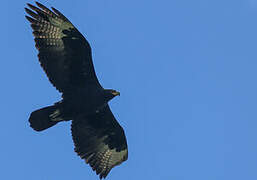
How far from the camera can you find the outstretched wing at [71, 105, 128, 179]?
699 inches

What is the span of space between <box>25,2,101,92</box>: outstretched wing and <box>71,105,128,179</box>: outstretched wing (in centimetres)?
153

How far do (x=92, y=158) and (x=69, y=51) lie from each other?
3787 mm

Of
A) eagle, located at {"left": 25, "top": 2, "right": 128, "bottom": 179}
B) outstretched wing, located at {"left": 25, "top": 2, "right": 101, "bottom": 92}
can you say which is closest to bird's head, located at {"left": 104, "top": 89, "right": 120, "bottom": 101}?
eagle, located at {"left": 25, "top": 2, "right": 128, "bottom": 179}

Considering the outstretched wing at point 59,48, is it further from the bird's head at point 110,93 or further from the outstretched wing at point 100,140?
the outstretched wing at point 100,140

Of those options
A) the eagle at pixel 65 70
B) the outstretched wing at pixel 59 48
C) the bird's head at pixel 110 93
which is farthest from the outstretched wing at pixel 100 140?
the outstretched wing at pixel 59 48

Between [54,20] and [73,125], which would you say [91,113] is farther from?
[54,20]

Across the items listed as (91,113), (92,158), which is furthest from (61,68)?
(92,158)

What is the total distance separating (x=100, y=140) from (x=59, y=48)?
362 cm

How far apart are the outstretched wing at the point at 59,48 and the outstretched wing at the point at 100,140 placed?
5.01 feet

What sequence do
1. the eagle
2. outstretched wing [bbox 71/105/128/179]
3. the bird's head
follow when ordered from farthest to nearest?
outstretched wing [bbox 71/105/128/179]
the bird's head
the eagle

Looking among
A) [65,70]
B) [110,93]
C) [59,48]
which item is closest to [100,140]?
[110,93]

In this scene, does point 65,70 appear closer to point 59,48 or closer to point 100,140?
point 59,48

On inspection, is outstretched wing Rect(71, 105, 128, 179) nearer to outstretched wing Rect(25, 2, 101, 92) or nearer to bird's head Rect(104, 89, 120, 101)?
bird's head Rect(104, 89, 120, 101)

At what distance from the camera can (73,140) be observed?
57.8 feet
